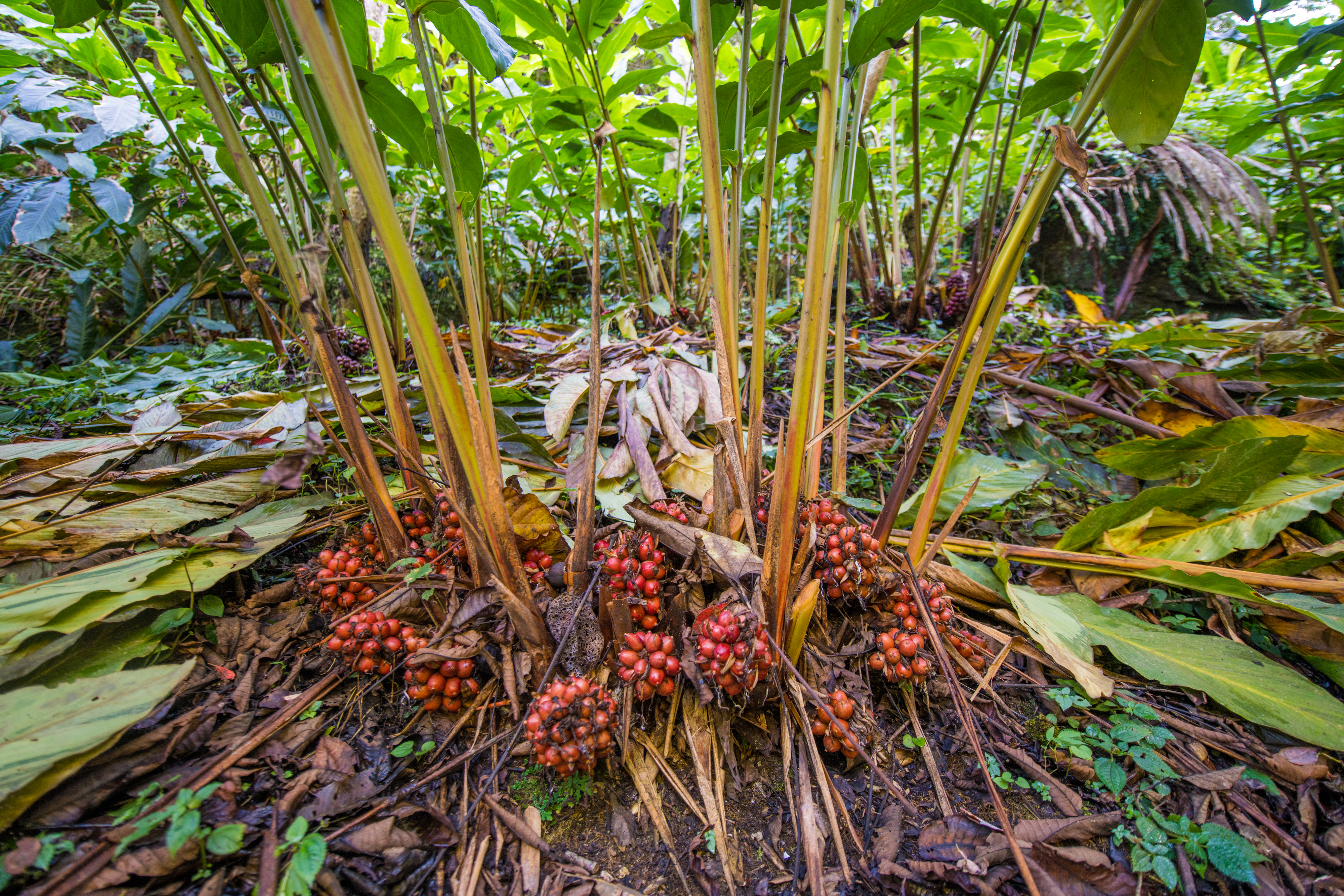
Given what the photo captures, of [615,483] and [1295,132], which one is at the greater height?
[1295,132]

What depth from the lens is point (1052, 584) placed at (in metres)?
1.07

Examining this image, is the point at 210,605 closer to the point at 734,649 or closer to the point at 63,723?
the point at 63,723

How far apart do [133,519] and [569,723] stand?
0.89 metres

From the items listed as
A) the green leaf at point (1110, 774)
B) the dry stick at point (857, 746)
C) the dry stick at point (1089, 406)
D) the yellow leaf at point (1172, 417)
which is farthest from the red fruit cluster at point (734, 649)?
the yellow leaf at point (1172, 417)

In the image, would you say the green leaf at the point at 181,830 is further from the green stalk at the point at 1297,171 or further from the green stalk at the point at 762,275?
the green stalk at the point at 1297,171

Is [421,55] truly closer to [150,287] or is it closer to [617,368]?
[617,368]

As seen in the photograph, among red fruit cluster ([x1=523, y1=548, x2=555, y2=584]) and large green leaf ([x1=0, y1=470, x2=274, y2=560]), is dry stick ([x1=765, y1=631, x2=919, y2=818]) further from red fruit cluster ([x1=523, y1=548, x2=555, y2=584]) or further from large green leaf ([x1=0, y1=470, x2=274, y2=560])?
large green leaf ([x1=0, y1=470, x2=274, y2=560])

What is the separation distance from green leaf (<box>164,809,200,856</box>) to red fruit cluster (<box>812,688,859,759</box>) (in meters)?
0.75

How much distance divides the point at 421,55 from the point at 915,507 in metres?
1.16

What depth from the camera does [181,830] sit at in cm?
55

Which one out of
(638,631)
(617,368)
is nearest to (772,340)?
(617,368)

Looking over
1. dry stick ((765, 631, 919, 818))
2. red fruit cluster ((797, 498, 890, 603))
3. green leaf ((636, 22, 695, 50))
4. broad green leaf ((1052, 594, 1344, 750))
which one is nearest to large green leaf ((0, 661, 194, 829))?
dry stick ((765, 631, 919, 818))

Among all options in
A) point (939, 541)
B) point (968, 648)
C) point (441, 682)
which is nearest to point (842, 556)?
point (939, 541)

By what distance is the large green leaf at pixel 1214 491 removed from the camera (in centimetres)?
99
